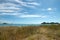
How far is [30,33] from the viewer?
4684 mm

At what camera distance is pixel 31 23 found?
4.37 meters

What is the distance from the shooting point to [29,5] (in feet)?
14.1

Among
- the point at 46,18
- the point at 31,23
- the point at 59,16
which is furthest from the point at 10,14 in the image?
the point at 59,16

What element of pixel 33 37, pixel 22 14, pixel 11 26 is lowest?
pixel 33 37

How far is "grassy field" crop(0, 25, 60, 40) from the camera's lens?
4.38m

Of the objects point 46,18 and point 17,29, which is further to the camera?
point 17,29

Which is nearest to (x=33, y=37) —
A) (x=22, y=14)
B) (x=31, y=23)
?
(x=31, y=23)

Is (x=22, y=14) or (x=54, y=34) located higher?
(x=22, y=14)

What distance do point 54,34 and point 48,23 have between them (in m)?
0.33

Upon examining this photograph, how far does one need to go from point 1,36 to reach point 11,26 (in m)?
0.41

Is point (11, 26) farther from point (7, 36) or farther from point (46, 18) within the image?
point (46, 18)

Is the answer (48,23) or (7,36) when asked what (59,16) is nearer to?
(48,23)

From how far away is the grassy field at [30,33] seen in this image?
438 cm

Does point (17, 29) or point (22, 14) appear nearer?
point (22, 14)
